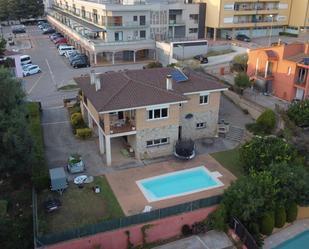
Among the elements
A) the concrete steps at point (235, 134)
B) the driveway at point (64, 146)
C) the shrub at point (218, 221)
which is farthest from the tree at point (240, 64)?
the shrub at point (218, 221)

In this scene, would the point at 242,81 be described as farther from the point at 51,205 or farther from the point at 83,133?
the point at 51,205

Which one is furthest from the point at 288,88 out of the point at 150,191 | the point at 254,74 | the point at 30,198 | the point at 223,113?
the point at 30,198

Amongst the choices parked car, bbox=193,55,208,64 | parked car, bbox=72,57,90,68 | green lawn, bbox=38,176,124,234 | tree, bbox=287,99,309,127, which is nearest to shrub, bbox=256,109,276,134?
tree, bbox=287,99,309,127

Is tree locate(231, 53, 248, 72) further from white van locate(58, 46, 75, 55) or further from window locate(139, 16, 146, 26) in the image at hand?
white van locate(58, 46, 75, 55)

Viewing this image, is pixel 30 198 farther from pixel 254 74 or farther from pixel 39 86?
pixel 254 74

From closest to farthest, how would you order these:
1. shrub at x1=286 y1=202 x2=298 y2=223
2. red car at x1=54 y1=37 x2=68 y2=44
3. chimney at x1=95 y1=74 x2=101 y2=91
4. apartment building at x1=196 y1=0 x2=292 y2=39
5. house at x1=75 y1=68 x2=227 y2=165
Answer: shrub at x1=286 y1=202 x2=298 y2=223
house at x1=75 y1=68 x2=227 y2=165
chimney at x1=95 y1=74 x2=101 y2=91
apartment building at x1=196 y1=0 x2=292 y2=39
red car at x1=54 y1=37 x2=68 y2=44

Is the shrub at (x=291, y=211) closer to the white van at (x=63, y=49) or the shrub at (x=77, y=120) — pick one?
the shrub at (x=77, y=120)
